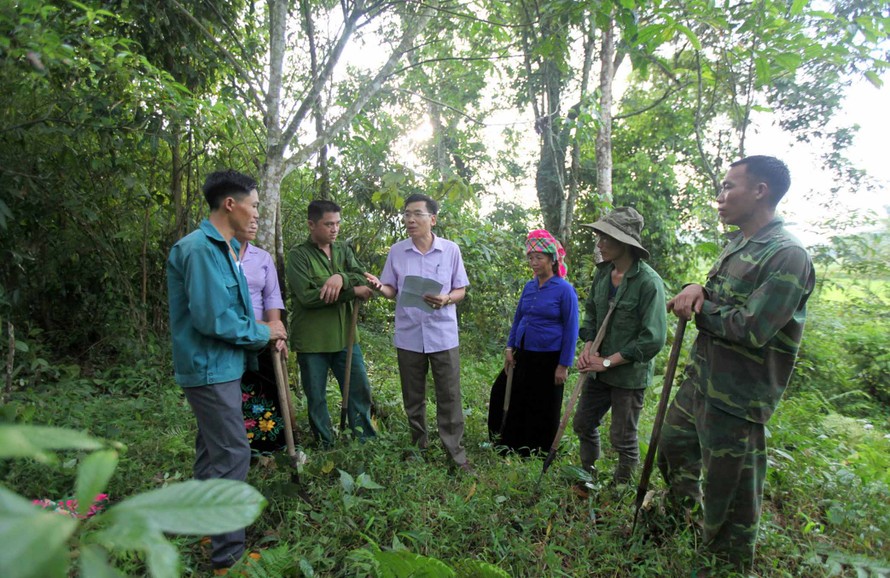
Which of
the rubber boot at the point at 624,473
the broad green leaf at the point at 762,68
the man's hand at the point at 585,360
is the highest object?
the broad green leaf at the point at 762,68

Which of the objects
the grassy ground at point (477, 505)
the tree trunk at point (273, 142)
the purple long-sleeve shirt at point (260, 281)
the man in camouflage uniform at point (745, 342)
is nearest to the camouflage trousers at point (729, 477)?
the man in camouflage uniform at point (745, 342)

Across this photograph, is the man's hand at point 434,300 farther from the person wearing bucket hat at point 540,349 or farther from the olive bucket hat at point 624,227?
the olive bucket hat at point 624,227

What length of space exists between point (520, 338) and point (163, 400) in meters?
3.10

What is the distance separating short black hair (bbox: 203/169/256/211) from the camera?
2.48 metres

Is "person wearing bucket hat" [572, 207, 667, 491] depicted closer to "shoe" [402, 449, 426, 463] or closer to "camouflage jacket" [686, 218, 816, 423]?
"camouflage jacket" [686, 218, 816, 423]

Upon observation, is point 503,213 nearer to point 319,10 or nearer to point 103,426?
point 319,10

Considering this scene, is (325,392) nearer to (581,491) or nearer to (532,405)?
(532,405)

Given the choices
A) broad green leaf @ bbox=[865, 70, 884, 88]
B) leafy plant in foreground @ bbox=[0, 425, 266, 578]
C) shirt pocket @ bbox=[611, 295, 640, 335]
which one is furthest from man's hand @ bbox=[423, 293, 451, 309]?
leafy plant in foreground @ bbox=[0, 425, 266, 578]

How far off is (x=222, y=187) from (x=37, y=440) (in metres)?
2.30

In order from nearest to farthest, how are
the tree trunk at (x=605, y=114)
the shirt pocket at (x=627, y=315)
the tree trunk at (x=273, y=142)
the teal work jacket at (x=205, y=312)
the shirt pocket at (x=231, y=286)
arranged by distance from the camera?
1. the teal work jacket at (x=205, y=312)
2. the shirt pocket at (x=231, y=286)
3. the shirt pocket at (x=627, y=315)
4. the tree trunk at (x=273, y=142)
5. the tree trunk at (x=605, y=114)

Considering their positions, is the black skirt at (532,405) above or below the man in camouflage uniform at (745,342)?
below

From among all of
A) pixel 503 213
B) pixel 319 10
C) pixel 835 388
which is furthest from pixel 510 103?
pixel 835 388

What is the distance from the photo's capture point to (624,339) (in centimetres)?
310

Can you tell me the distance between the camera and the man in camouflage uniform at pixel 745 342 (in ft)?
7.07
